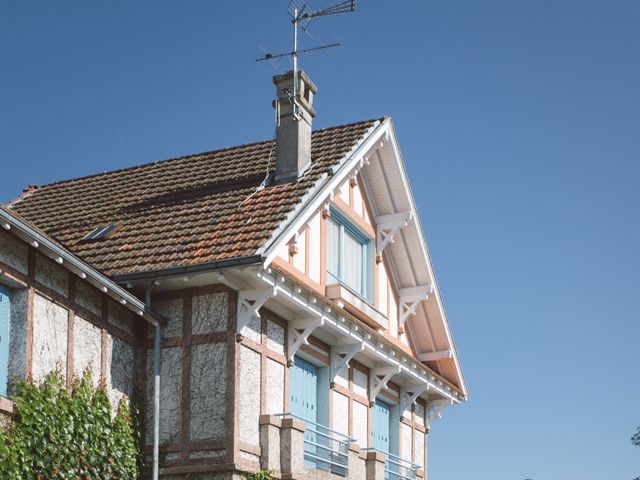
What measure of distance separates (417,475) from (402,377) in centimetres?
217

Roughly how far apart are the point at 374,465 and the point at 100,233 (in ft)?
20.2

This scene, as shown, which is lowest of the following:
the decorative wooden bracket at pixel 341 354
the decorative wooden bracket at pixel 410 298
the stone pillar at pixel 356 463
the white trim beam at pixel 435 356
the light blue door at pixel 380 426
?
the stone pillar at pixel 356 463

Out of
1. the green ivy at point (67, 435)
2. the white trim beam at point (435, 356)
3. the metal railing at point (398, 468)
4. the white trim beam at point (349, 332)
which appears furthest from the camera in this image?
the white trim beam at point (435, 356)

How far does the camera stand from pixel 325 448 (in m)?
20.3

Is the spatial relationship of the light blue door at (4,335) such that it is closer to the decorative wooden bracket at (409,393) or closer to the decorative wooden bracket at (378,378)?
the decorative wooden bracket at (378,378)

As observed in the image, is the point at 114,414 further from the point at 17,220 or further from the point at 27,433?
the point at 17,220

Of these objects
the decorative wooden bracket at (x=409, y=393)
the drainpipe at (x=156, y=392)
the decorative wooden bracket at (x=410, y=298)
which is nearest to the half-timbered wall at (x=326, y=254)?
the decorative wooden bracket at (x=410, y=298)

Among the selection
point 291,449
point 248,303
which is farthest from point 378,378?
point 248,303

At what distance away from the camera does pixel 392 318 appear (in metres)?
24.6

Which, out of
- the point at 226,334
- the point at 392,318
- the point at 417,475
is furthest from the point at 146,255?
the point at 417,475

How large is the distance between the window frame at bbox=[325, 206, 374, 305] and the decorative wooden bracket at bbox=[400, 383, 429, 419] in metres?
2.32

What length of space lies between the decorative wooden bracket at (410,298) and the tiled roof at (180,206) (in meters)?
3.73

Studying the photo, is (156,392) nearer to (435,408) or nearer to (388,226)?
(388,226)

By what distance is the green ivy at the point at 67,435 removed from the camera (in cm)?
1565
